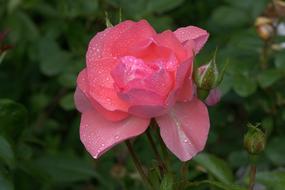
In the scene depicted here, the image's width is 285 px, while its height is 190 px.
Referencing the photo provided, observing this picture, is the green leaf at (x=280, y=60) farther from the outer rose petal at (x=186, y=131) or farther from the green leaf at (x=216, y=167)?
the outer rose petal at (x=186, y=131)

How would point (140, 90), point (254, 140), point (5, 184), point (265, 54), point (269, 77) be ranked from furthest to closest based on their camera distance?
1. point (265, 54)
2. point (269, 77)
3. point (5, 184)
4. point (254, 140)
5. point (140, 90)

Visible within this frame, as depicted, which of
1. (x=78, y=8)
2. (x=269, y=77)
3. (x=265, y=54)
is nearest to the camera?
(x=269, y=77)

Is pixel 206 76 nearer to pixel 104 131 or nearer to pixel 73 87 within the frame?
pixel 104 131

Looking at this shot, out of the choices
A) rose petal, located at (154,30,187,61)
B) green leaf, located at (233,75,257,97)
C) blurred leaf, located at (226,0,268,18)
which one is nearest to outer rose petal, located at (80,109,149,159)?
rose petal, located at (154,30,187,61)

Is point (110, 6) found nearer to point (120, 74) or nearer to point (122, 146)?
point (122, 146)

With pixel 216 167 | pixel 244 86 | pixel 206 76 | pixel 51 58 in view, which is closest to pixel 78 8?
pixel 51 58

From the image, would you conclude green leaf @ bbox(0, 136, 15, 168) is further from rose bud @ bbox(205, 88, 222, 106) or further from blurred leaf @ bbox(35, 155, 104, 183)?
blurred leaf @ bbox(35, 155, 104, 183)
